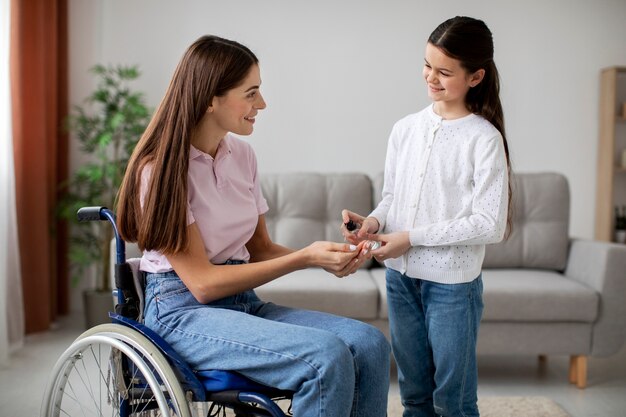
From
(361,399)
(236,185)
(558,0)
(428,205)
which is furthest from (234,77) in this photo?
(558,0)

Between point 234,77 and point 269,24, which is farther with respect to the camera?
point 269,24

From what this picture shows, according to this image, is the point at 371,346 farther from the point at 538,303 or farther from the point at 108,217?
the point at 538,303

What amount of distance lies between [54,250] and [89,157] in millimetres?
606

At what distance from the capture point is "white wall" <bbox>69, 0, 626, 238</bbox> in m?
4.25

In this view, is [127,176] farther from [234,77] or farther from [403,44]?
[403,44]

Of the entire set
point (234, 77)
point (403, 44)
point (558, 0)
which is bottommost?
point (234, 77)

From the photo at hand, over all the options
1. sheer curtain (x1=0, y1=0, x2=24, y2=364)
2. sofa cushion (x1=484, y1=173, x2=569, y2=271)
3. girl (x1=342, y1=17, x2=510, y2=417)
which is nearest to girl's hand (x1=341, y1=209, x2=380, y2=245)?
girl (x1=342, y1=17, x2=510, y2=417)

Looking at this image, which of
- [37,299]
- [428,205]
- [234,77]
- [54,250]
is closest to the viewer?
[234,77]

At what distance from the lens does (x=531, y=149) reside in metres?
4.33

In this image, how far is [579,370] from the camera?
3.05m

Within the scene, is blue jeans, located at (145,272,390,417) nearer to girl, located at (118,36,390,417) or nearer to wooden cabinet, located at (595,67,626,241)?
girl, located at (118,36,390,417)

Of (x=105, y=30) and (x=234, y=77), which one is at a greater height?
(x=105, y=30)

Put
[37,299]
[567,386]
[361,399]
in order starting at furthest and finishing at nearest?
1. [37,299]
2. [567,386]
3. [361,399]

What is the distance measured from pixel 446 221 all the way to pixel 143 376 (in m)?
0.80
